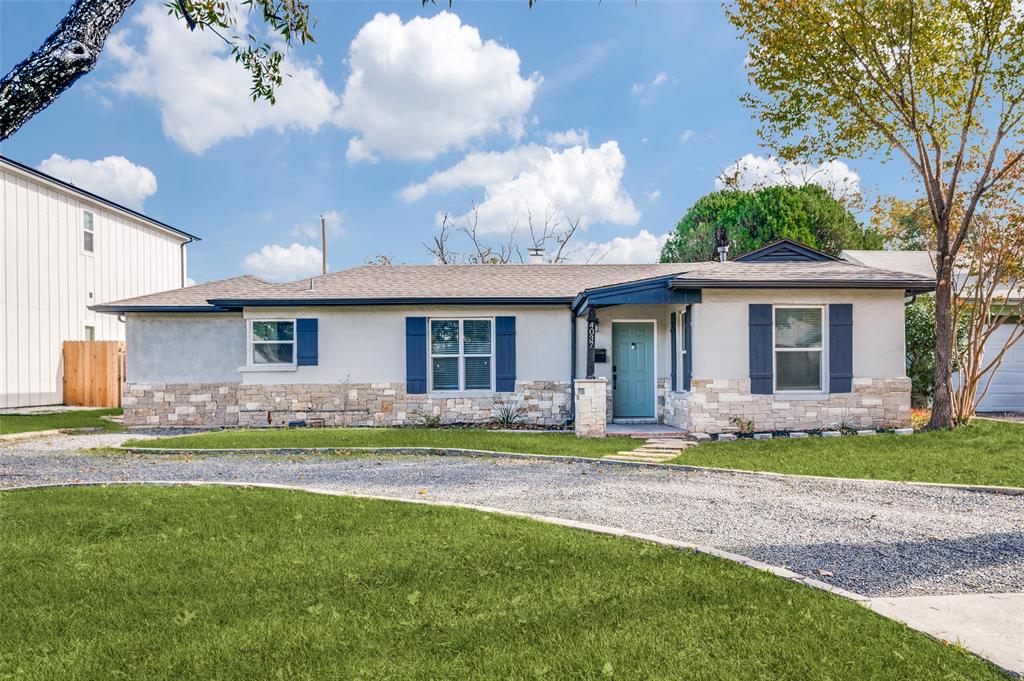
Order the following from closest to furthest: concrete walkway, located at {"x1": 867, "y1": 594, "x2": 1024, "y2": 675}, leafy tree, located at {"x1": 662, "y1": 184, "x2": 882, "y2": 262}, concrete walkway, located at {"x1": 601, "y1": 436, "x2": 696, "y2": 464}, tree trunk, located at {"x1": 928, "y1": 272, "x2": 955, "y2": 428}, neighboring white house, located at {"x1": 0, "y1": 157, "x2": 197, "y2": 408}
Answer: concrete walkway, located at {"x1": 867, "y1": 594, "x2": 1024, "y2": 675}
concrete walkway, located at {"x1": 601, "y1": 436, "x2": 696, "y2": 464}
tree trunk, located at {"x1": 928, "y1": 272, "x2": 955, "y2": 428}
neighboring white house, located at {"x1": 0, "y1": 157, "x2": 197, "y2": 408}
leafy tree, located at {"x1": 662, "y1": 184, "x2": 882, "y2": 262}

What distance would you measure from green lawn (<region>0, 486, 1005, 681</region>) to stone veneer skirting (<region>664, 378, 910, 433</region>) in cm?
704

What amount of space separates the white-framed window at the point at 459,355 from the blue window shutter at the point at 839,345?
21.2 feet

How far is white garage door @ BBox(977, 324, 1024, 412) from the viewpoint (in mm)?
16234

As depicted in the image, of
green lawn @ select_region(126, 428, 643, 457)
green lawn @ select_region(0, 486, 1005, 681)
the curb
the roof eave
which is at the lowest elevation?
the curb

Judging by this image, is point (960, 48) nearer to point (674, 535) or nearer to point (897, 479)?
point (897, 479)

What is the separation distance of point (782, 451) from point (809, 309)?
3298 millimetres

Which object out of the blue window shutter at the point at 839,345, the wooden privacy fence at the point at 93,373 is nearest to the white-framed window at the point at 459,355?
the blue window shutter at the point at 839,345

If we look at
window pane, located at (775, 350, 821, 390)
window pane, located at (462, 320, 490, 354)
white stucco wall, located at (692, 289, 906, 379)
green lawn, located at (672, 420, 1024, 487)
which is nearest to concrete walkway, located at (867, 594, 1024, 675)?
green lawn, located at (672, 420, 1024, 487)

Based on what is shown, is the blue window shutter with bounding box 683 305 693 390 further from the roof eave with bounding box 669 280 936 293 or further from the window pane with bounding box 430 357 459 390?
the window pane with bounding box 430 357 459 390

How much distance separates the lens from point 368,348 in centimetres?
1391

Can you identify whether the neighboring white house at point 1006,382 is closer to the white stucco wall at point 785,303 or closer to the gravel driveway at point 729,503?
the white stucco wall at point 785,303

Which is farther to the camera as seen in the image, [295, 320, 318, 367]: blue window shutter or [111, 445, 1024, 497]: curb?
[295, 320, 318, 367]: blue window shutter

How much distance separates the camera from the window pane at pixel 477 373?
13.9 metres

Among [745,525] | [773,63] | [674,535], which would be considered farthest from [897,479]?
[773,63]
